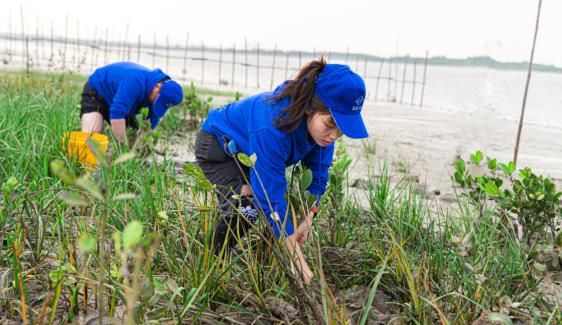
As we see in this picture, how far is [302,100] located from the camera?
192 cm

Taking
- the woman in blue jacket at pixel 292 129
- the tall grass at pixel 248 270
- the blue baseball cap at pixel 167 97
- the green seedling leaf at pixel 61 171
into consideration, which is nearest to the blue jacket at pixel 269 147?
the woman in blue jacket at pixel 292 129

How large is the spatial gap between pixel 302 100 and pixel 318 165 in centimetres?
39

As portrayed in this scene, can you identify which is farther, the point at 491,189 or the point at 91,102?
the point at 91,102

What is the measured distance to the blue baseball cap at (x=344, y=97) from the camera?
5.91 ft

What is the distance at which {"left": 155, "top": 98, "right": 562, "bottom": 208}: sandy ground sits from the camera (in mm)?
4184

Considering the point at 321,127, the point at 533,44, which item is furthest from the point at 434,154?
the point at 321,127

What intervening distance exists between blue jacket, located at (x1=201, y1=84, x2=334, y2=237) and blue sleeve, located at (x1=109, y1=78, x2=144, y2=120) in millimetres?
1688

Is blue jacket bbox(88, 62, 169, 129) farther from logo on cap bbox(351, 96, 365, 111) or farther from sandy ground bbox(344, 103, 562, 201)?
logo on cap bbox(351, 96, 365, 111)

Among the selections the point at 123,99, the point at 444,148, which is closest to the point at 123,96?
the point at 123,99

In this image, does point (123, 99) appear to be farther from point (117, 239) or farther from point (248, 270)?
point (117, 239)

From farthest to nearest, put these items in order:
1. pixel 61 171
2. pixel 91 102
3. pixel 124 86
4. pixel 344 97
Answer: pixel 91 102, pixel 124 86, pixel 344 97, pixel 61 171

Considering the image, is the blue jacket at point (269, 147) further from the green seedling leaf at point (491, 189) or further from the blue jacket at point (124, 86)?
the blue jacket at point (124, 86)

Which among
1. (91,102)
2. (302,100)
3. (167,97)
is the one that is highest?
A: (302,100)

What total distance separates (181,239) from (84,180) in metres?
1.24
